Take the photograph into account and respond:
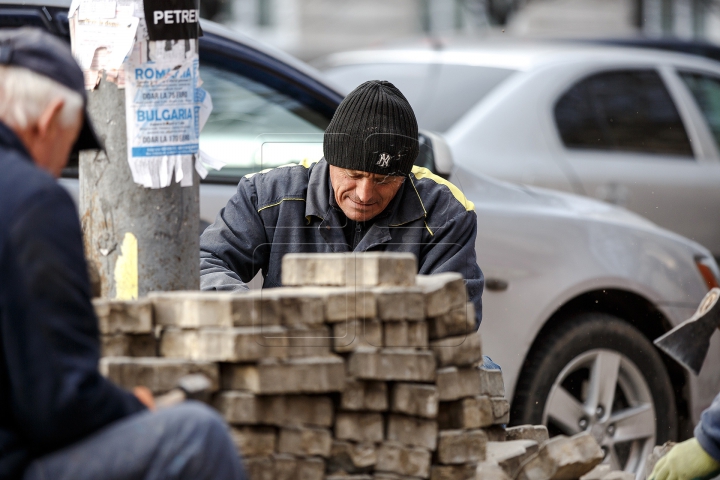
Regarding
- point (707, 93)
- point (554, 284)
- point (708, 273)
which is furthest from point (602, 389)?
point (707, 93)

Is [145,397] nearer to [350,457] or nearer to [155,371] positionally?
[155,371]

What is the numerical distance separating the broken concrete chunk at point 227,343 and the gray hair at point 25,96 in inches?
23.7

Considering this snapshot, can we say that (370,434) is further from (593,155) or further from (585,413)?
(593,155)

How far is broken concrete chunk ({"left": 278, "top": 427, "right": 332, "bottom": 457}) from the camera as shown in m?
2.59

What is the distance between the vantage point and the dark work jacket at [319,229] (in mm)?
3561

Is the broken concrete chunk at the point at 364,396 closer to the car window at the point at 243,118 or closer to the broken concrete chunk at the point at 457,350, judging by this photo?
the broken concrete chunk at the point at 457,350

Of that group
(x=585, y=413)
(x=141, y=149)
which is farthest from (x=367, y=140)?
(x=585, y=413)

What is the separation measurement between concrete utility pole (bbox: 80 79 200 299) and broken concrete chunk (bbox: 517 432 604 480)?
3.69ft

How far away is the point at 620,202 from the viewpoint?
629 centimetres

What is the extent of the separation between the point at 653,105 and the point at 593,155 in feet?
3.12

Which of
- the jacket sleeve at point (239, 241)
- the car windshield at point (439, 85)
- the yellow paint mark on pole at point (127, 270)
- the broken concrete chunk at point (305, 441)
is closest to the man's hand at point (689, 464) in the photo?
the broken concrete chunk at point (305, 441)

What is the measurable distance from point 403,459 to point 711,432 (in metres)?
1.00

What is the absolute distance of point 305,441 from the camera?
261 cm

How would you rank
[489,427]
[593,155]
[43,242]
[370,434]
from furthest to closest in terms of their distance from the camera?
[593,155]
[489,427]
[370,434]
[43,242]
